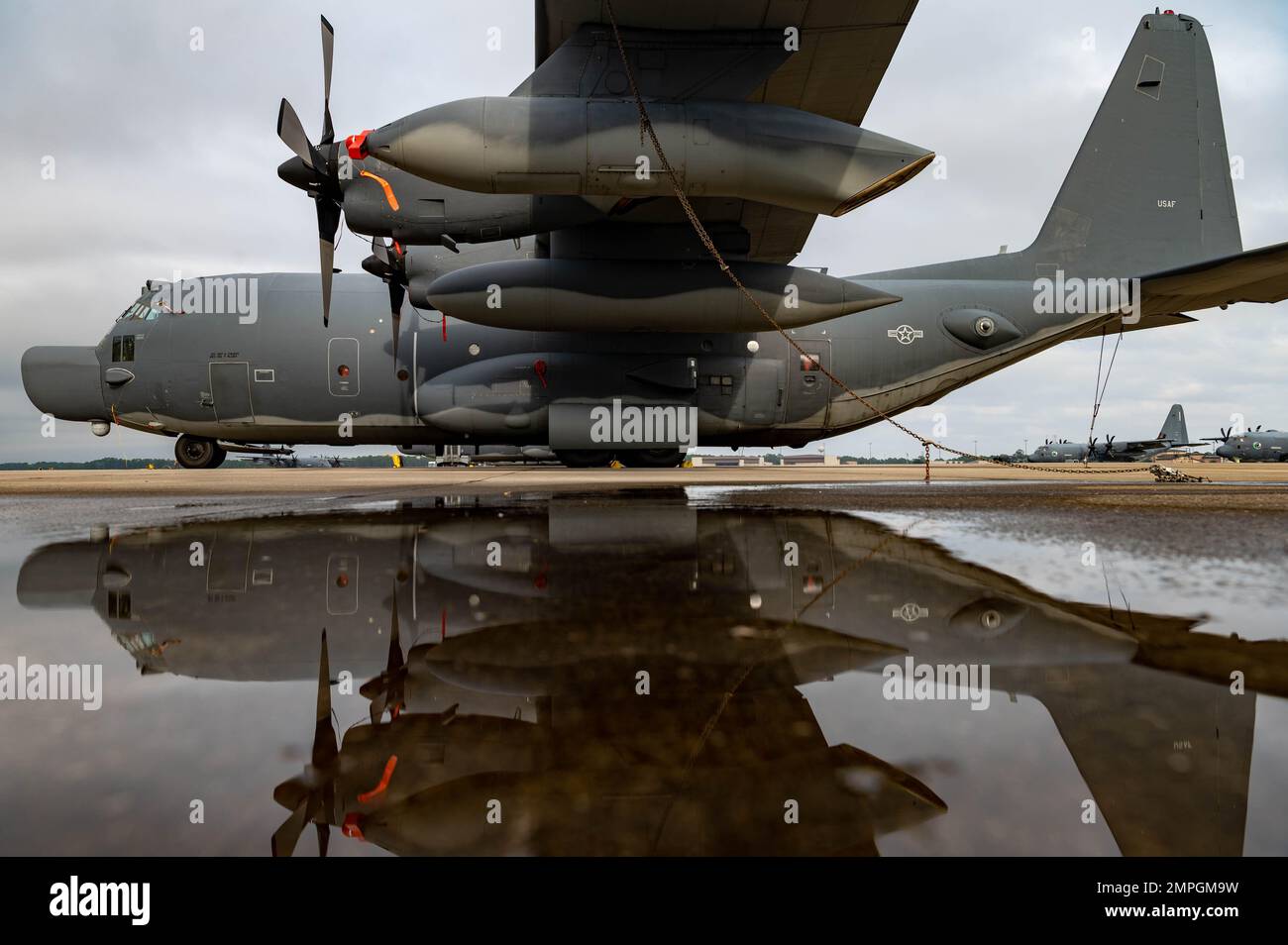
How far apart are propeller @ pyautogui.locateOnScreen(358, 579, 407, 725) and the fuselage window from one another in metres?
12.2

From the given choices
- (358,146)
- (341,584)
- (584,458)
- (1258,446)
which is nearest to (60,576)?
(341,584)

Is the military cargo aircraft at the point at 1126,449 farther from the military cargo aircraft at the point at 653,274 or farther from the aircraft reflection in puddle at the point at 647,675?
the aircraft reflection in puddle at the point at 647,675

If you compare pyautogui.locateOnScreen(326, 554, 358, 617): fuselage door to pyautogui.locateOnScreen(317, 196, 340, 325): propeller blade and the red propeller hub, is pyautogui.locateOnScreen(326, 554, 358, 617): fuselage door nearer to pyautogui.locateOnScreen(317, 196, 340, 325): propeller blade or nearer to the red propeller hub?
the red propeller hub

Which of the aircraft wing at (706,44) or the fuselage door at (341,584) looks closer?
the fuselage door at (341,584)

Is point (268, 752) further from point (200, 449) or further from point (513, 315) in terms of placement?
point (200, 449)

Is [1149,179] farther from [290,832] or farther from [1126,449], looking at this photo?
[1126,449]

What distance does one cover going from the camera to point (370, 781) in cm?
92

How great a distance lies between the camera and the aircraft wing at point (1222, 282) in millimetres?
7918

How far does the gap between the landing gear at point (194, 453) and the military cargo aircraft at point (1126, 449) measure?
137 feet

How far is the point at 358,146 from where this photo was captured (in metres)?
5.94

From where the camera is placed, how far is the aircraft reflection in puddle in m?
0.82

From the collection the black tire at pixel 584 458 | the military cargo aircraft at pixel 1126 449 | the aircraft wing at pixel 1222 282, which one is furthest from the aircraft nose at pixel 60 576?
the military cargo aircraft at pixel 1126 449

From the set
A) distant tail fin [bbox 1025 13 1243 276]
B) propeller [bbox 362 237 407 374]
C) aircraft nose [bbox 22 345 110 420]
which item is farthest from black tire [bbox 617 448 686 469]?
aircraft nose [bbox 22 345 110 420]
